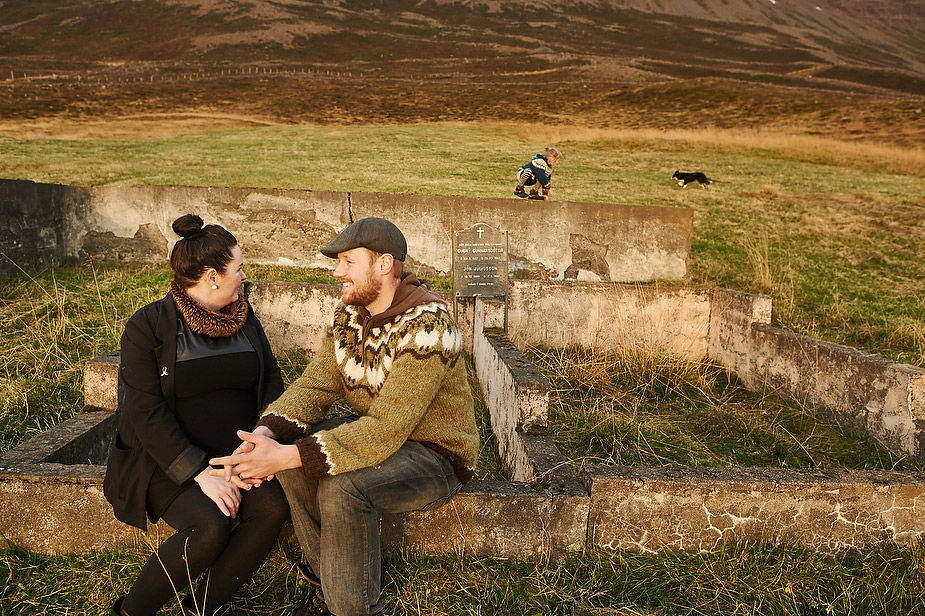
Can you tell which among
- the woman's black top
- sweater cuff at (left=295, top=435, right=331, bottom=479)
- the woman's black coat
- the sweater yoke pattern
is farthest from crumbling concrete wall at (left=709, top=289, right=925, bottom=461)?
the woman's black coat

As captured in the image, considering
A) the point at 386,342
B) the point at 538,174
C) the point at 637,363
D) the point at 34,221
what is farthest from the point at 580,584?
the point at 538,174

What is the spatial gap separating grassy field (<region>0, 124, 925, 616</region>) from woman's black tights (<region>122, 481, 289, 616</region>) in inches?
8.4

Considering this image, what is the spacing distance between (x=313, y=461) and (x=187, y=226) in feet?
3.84

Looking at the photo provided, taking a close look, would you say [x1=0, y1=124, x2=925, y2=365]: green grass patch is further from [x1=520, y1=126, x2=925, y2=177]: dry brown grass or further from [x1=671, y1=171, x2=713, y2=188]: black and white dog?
[x1=671, y1=171, x2=713, y2=188]: black and white dog

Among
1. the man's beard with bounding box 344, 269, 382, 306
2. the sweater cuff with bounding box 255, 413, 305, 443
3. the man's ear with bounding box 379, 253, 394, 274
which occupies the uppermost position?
the man's ear with bounding box 379, 253, 394, 274

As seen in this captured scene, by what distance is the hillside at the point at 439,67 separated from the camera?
30.2 metres

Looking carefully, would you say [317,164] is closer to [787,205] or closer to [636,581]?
Result: [787,205]

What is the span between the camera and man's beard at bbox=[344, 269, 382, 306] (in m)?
2.46

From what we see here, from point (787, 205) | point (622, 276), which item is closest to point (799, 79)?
point (787, 205)

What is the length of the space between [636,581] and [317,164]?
1556cm

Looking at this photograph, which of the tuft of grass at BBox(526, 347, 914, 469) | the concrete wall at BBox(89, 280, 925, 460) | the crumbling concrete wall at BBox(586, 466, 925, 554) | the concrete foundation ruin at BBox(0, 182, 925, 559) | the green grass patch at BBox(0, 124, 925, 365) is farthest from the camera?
the green grass patch at BBox(0, 124, 925, 365)

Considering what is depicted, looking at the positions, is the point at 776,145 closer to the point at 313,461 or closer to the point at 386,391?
the point at 386,391

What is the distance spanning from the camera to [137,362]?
8.21 ft

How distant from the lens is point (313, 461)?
2209 millimetres
